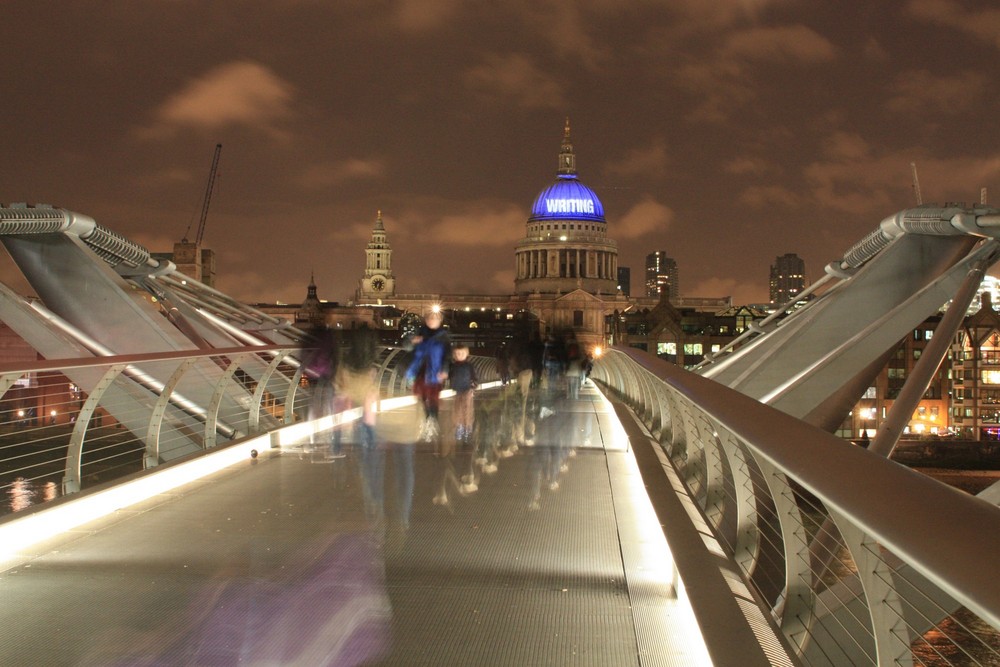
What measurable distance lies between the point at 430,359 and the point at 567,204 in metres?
144

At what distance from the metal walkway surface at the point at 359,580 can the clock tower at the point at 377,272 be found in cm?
15048

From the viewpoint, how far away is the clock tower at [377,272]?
159 metres

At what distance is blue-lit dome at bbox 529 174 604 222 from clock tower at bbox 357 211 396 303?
2490 centimetres

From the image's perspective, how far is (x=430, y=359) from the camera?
1030 cm

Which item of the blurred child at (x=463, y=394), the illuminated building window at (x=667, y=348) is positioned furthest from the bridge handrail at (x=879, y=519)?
the illuminated building window at (x=667, y=348)

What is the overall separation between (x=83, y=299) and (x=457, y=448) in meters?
13.8

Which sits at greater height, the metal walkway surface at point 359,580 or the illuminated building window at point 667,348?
the illuminated building window at point 667,348

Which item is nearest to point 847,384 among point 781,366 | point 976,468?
point 781,366

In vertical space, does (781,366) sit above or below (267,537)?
above

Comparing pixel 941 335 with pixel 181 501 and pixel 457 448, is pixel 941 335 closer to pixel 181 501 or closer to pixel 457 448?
pixel 457 448

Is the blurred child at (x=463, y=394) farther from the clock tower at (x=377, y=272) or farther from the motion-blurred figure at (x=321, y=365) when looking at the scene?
the clock tower at (x=377, y=272)

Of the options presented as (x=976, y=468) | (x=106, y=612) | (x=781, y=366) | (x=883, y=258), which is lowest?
(x=976, y=468)

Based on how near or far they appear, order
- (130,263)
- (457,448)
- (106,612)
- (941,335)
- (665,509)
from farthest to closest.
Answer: (130,263)
(941,335)
(457,448)
(665,509)
(106,612)

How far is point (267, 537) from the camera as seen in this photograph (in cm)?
579
